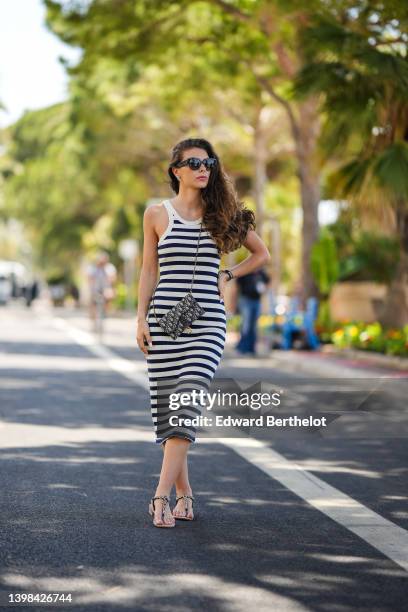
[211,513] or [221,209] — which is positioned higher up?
[221,209]

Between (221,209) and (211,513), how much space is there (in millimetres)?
1583

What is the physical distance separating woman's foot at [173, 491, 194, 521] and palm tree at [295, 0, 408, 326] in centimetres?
1056

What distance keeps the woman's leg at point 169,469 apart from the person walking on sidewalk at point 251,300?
14269 millimetres

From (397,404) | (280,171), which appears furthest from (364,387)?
(280,171)

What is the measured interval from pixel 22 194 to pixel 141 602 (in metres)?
57.4

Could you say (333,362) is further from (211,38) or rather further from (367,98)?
(211,38)

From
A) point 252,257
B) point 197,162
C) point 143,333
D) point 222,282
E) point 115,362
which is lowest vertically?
point 115,362

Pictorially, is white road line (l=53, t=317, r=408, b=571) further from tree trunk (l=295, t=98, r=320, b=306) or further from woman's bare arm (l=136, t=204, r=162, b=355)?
tree trunk (l=295, t=98, r=320, b=306)

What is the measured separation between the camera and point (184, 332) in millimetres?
6031

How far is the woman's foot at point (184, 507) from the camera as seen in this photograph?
20.8ft

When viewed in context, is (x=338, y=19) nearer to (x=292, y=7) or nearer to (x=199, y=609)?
(x=292, y=7)

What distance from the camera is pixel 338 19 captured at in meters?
19.1

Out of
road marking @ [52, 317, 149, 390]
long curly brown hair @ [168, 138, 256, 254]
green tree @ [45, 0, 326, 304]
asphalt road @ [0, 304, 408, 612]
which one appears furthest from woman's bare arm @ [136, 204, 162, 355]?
green tree @ [45, 0, 326, 304]

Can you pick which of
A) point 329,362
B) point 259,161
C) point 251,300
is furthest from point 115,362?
point 259,161
